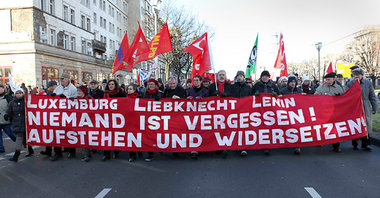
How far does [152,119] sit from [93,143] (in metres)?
1.45

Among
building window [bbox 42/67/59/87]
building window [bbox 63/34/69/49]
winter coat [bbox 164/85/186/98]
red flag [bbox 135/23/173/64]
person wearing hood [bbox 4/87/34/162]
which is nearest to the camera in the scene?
person wearing hood [bbox 4/87/34/162]

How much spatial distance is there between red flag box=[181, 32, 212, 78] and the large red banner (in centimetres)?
117

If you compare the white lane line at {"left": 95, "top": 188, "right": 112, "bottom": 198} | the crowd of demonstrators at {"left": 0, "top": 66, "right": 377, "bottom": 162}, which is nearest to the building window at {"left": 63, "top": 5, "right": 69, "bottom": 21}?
the crowd of demonstrators at {"left": 0, "top": 66, "right": 377, "bottom": 162}

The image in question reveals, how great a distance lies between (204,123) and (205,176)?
1496mm

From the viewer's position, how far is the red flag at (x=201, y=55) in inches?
267

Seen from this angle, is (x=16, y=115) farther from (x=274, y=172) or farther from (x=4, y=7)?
(x=4, y=7)

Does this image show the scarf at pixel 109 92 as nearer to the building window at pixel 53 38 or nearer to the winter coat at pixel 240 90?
the winter coat at pixel 240 90

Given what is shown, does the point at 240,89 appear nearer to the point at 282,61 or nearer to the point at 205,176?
the point at 205,176

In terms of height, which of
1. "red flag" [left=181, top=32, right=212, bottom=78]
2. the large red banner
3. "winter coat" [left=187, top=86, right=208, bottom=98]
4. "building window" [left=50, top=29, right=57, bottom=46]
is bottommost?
the large red banner

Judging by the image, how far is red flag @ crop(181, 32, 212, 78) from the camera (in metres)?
6.79

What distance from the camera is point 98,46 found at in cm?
4025

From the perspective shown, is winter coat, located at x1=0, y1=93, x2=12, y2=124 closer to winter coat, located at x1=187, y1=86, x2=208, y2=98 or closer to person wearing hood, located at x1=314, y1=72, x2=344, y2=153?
winter coat, located at x1=187, y1=86, x2=208, y2=98

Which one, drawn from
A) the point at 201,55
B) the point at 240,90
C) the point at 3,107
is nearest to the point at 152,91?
the point at 201,55

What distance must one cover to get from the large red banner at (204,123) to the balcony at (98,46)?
35.5m
